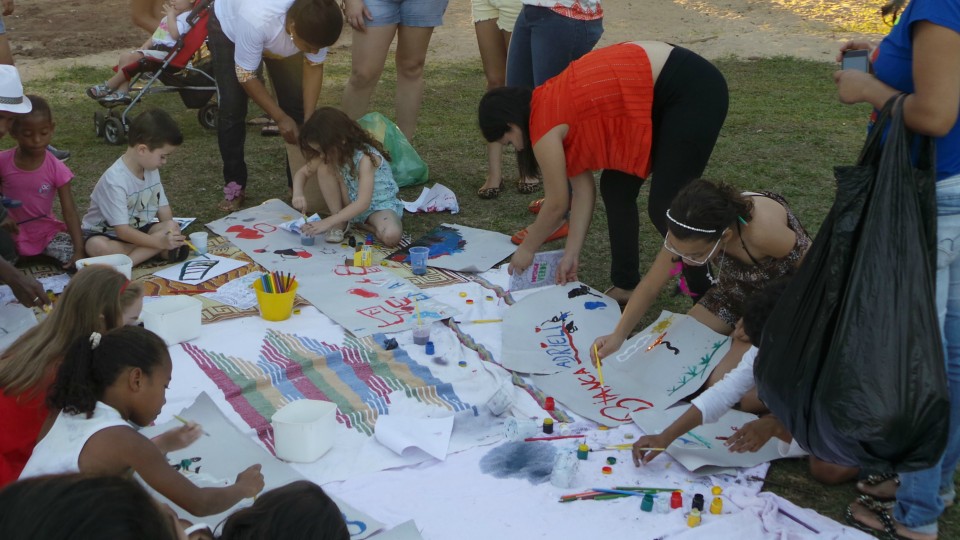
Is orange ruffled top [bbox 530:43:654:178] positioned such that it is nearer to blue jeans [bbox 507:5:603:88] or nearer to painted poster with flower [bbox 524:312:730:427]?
painted poster with flower [bbox 524:312:730:427]

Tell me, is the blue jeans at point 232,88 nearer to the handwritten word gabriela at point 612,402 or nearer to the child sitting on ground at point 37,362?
the child sitting on ground at point 37,362

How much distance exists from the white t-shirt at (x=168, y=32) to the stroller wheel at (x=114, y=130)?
64 cm

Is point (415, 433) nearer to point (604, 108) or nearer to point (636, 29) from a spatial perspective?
point (604, 108)

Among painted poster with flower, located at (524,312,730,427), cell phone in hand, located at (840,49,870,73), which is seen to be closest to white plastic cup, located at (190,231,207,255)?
painted poster with flower, located at (524,312,730,427)

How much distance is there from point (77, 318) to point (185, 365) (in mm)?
878

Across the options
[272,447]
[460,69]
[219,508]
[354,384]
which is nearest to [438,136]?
[460,69]

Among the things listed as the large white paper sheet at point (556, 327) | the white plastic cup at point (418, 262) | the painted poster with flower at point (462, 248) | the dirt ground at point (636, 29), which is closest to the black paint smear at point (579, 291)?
the large white paper sheet at point (556, 327)

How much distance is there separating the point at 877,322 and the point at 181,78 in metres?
5.56

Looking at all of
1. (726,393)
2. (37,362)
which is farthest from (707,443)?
(37,362)

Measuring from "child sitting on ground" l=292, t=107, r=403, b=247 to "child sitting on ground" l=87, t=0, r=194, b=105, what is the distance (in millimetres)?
2044

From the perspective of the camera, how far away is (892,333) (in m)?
2.13

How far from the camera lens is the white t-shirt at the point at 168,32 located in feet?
20.7

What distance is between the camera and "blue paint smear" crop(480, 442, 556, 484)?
2.97m

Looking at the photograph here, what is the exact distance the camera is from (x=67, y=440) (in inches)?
90.5
